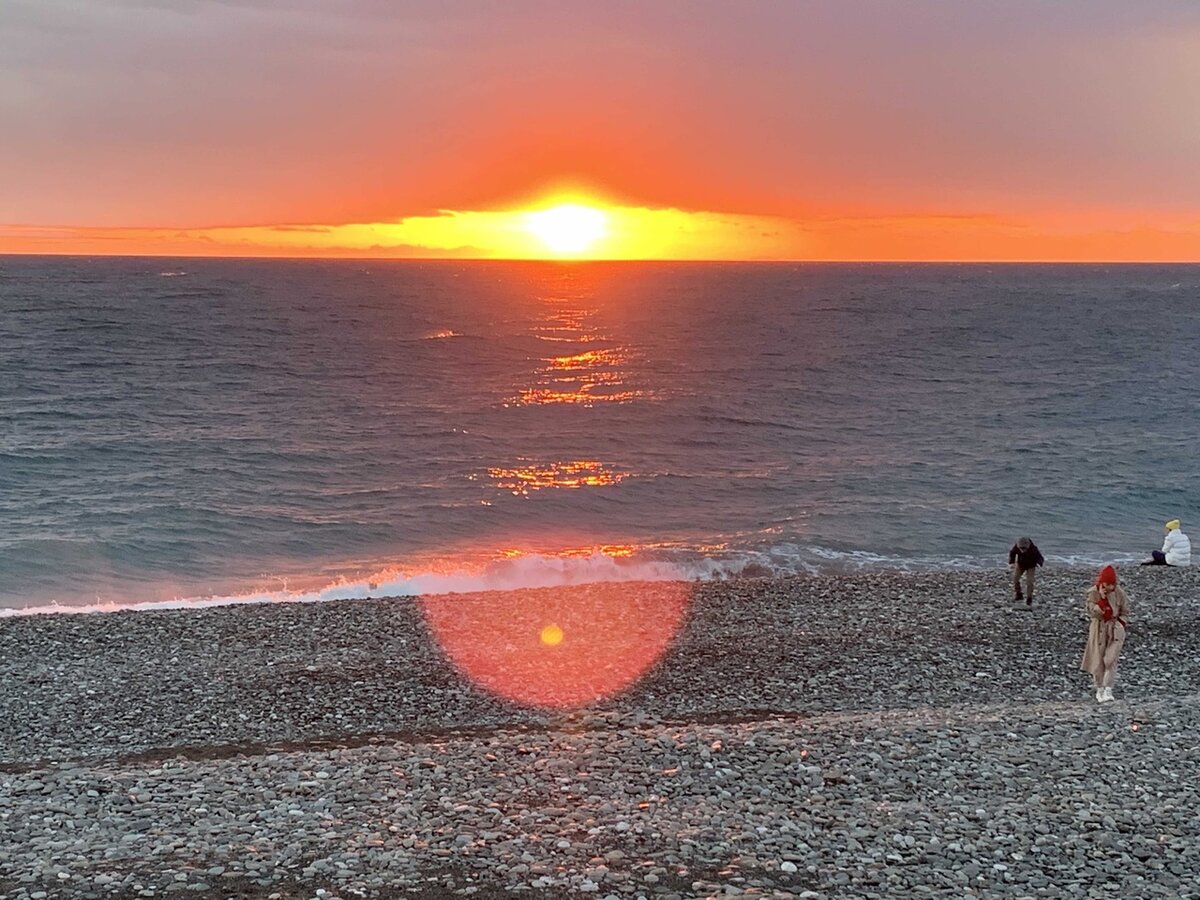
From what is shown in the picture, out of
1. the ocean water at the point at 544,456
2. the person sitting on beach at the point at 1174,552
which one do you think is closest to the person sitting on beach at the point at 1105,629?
the person sitting on beach at the point at 1174,552

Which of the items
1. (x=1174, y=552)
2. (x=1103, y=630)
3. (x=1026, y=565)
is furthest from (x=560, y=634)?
(x=1174, y=552)

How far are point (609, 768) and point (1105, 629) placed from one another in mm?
7917

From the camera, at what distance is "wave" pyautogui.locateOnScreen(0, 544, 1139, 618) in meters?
28.0

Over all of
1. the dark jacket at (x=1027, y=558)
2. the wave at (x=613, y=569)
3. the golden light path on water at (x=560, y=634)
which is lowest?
the wave at (x=613, y=569)

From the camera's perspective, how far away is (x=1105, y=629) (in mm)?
15258

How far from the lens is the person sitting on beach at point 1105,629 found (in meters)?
14.9

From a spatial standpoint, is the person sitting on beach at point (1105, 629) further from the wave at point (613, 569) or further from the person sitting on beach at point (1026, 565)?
the wave at point (613, 569)

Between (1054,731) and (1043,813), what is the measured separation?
2.78 metres

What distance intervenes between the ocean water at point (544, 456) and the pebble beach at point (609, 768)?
34.6 ft

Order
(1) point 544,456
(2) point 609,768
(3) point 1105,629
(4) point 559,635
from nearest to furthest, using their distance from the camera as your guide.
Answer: (2) point 609,768 → (3) point 1105,629 → (4) point 559,635 → (1) point 544,456

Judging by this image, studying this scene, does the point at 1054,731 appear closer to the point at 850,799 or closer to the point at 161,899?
the point at 850,799

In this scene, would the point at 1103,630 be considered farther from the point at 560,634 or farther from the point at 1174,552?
the point at 1174,552

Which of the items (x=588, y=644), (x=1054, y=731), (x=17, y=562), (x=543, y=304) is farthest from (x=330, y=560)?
(x=543, y=304)

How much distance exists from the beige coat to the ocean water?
15.0 meters
